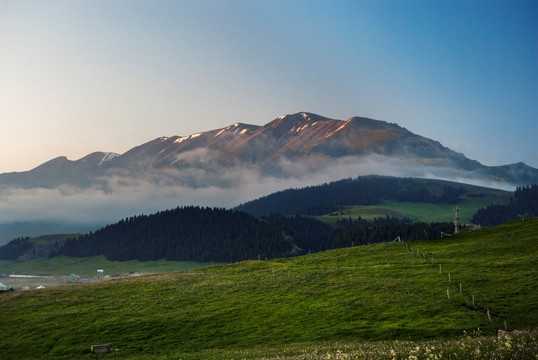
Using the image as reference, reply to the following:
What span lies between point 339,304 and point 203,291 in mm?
26617

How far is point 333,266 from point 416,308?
4143cm

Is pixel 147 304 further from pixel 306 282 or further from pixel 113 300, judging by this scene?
pixel 306 282

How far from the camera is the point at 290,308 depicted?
6303 centimetres

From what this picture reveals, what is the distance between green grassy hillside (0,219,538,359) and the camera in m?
48.6

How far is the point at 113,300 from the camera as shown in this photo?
7712cm

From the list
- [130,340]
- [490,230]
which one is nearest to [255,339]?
[130,340]

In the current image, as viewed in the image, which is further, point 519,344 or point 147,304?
point 147,304

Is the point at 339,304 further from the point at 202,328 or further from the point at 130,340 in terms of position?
the point at 130,340

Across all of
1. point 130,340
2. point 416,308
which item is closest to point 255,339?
point 130,340

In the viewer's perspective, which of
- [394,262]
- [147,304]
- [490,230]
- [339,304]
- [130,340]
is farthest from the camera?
[490,230]

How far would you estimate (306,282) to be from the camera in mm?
79625

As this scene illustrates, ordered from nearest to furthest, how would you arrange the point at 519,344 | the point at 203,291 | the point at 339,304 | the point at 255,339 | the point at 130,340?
the point at 519,344 → the point at 255,339 → the point at 130,340 → the point at 339,304 → the point at 203,291

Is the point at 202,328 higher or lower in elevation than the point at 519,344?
lower

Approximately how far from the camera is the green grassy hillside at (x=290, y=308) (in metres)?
48.6
